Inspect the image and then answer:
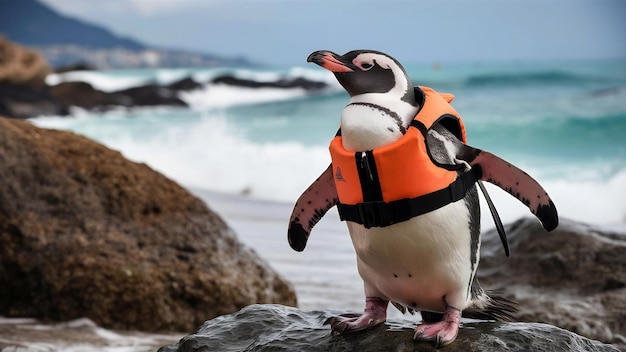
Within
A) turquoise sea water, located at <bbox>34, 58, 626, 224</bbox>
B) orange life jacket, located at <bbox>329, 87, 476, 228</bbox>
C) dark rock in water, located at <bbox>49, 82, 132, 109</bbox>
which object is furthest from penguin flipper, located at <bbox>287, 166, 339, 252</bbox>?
dark rock in water, located at <bbox>49, 82, 132, 109</bbox>

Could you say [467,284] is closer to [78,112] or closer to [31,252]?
[31,252]

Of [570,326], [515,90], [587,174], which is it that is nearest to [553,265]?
[570,326]

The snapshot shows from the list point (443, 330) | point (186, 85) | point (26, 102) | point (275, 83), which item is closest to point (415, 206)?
point (443, 330)

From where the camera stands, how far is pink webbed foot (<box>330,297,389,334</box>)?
106 inches

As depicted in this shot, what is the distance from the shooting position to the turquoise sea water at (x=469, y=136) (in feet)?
42.9

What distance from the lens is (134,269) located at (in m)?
4.48

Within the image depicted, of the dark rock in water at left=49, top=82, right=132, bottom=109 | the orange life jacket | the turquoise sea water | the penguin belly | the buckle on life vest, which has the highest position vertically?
the dark rock in water at left=49, top=82, right=132, bottom=109

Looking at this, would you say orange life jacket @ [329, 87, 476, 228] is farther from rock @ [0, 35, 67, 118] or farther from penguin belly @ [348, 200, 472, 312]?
rock @ [0, 35, 67, 118]

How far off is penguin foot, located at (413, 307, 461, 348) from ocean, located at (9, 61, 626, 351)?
83.0 inches

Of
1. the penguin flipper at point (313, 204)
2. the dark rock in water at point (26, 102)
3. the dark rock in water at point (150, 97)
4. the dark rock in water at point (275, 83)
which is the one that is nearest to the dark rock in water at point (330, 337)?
the penguin flipper at point (313, 204)

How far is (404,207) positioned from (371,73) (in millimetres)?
422

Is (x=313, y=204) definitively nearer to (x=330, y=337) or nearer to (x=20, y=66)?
(x=330, y=337)

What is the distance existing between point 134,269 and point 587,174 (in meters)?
11.7

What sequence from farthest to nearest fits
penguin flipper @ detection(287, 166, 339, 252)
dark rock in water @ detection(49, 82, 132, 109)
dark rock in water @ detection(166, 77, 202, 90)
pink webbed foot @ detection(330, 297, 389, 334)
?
1. dark rock in water @ detection(166, 77, 202, 90)
2. dark rock in water @ detection(49, 82, 132, 109)
3. penguin flipper @ detection(287, 166, 339, 252)
4. pink webbed foot @ detection(330, 297, 389, 334)
